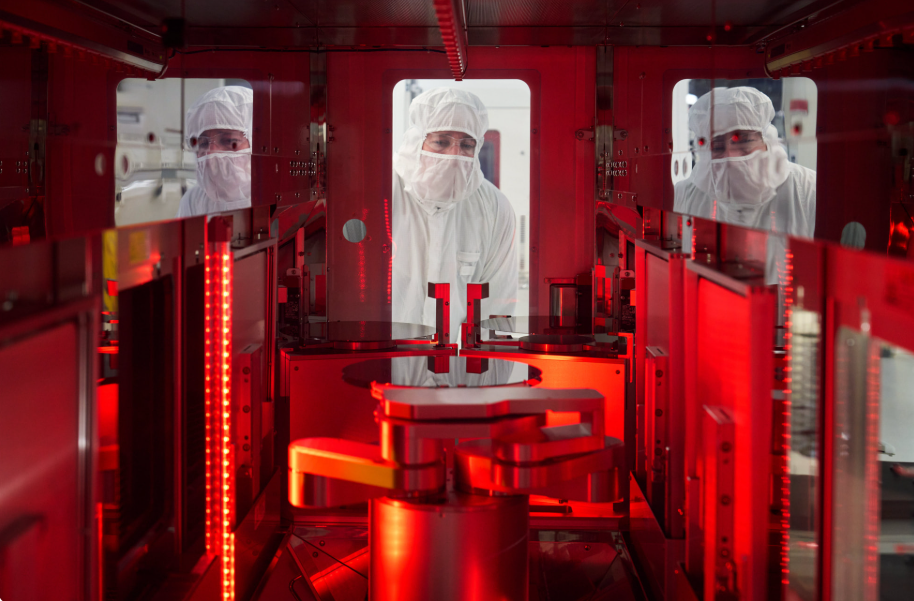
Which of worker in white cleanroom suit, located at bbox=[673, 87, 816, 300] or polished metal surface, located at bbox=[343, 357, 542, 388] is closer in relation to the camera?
worker in white cleanroom suit, located at bbox=[673, 87, 816, 300]

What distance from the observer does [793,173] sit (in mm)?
1812

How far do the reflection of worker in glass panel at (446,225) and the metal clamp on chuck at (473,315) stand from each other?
552mm

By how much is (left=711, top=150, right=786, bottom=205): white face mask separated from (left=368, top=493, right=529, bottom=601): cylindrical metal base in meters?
0.91

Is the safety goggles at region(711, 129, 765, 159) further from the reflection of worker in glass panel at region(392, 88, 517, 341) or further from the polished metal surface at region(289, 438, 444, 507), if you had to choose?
the reflection of worker in glass panel at region(392, 88, 517, 341)

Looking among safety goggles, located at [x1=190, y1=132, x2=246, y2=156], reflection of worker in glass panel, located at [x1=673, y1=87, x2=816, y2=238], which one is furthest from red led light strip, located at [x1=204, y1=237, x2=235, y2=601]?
reflection of worker in glass panel, located at [x1=673, y1=87, x2=816, y2=238]

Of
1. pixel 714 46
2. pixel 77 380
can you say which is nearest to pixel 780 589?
pixel 77 380

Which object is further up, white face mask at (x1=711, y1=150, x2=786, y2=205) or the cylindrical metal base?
white face mask at (x1=711, y1=150, x2=786, y2=205)

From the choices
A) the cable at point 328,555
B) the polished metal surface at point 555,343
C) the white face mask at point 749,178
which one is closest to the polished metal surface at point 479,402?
the white face mask at point 749,178

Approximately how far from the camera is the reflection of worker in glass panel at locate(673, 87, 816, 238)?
1843mm

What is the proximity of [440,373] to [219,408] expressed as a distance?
0.72 m

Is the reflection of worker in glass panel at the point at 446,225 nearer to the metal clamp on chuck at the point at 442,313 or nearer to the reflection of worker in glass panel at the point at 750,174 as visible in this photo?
the metal clamp on chuck at the point at 442,313

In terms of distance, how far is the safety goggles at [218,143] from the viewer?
94.9 inches

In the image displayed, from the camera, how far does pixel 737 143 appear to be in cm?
201

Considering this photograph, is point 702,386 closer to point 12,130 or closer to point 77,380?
point 77,380
